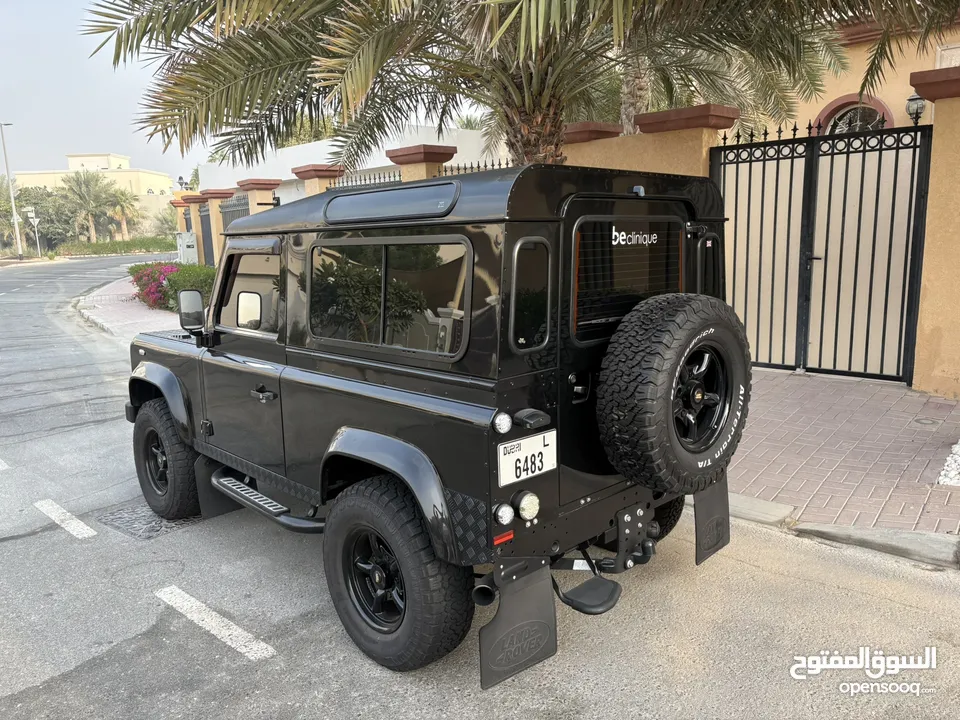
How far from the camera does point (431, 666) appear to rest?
10.5 ft

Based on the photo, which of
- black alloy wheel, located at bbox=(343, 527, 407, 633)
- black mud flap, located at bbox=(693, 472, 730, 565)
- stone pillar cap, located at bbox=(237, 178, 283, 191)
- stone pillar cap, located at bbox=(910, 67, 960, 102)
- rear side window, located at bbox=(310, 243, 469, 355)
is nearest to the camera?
rear side window, located at bbox=(310, 243, 469, 355)

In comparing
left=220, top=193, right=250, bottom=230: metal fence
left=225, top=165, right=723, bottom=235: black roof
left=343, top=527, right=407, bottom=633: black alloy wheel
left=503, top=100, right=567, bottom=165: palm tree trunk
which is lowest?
left=343, top=527, right=407, bottom=633: black alloy wheel

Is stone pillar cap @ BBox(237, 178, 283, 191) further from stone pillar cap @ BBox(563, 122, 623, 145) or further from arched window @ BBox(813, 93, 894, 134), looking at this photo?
arched window @ BBox(813, 93, 894, 134)

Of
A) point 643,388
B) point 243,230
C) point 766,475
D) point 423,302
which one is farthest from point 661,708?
point 243,230

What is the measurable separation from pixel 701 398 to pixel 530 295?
899 mm

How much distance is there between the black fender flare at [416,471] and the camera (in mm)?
2789

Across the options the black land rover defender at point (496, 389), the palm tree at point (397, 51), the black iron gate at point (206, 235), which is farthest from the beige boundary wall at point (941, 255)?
the black iron gate at point (206, 235)

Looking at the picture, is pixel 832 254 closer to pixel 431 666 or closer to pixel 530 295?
pixel 530 295

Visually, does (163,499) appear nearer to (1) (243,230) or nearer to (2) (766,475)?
(1) (243,230)

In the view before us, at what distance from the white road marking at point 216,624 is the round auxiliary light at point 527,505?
1.43m

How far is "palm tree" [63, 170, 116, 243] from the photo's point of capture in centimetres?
7494

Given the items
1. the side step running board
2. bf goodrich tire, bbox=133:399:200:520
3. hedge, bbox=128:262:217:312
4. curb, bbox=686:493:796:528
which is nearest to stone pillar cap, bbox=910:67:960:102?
curb, bbox=686:493:796:528

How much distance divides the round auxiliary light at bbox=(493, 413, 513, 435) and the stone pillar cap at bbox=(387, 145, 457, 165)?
827 cm

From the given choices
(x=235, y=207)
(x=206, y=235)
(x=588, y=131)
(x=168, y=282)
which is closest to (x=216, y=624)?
(x=588, y=131)
